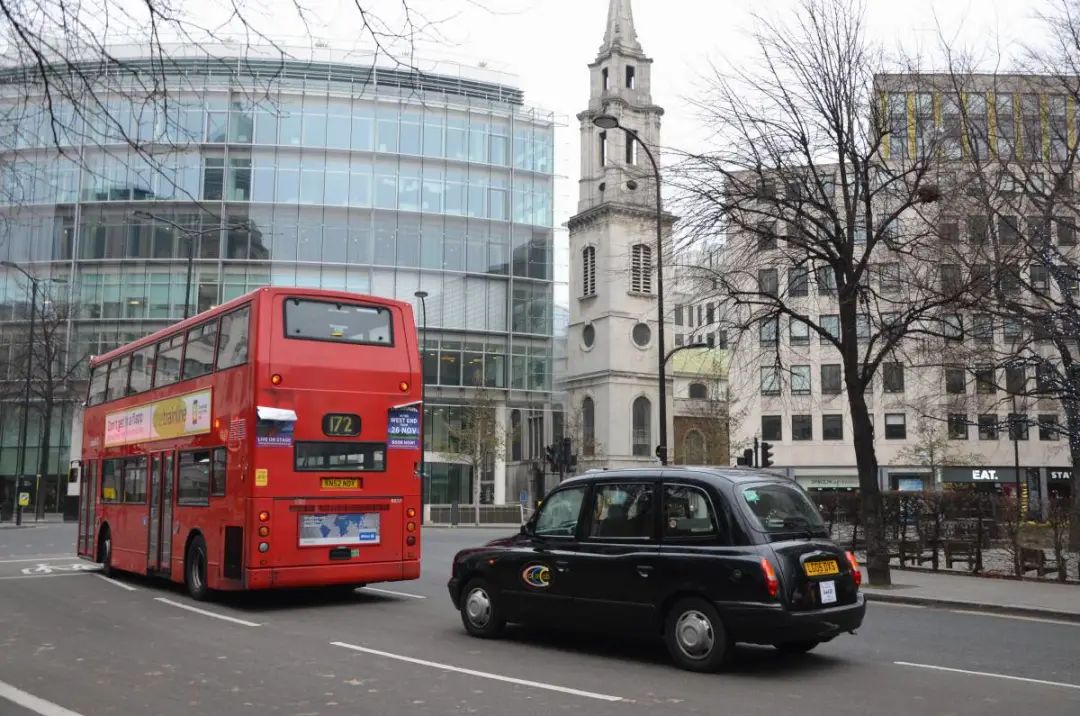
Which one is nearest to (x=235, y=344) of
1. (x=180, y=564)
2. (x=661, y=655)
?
(x=180, y=564)

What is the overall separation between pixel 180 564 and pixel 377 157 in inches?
1767

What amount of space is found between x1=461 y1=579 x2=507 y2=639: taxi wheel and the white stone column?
46.1 meters

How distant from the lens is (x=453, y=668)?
874cm

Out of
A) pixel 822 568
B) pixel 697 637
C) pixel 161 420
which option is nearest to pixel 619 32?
pixel 161 420

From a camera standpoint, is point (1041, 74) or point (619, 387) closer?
point (1041, 74)

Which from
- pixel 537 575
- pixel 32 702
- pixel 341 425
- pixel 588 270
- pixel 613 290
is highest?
pixel 588 270

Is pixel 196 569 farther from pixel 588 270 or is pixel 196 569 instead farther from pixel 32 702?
pixel 588 270

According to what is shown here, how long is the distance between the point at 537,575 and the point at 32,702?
446 cm

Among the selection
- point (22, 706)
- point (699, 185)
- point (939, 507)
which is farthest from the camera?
point (939, 507)

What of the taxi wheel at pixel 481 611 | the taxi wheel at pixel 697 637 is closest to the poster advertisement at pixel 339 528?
→ the taxi wheel at pixel 481 611

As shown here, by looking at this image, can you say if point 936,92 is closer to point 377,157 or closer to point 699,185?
point 699,185

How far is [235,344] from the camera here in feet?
45.1

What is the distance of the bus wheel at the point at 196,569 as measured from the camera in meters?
14.3

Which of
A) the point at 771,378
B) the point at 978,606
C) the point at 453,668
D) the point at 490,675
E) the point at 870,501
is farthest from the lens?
the point at 771,378
